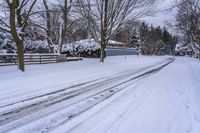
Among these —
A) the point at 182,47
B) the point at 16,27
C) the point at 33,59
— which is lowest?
the point at 33,59

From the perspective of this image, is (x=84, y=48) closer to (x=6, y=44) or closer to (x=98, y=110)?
(x=6, y=44)

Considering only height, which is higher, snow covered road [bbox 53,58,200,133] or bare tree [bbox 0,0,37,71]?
bare tree [bbox 0,0,37,71]

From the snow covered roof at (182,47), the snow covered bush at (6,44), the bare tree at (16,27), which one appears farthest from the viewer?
the snow covered roof at (182,47)

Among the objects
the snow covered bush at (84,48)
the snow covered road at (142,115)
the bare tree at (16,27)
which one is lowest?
the snow covered road at (142,115)

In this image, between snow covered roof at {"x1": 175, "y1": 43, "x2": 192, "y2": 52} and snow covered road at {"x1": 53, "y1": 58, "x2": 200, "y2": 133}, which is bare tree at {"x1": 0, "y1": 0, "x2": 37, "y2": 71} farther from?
snow covered roof at {"x1": 175, "y1": 43, "x2": 192, "y2": 52}

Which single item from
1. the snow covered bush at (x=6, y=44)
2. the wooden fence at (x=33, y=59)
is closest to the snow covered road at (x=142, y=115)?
the wooden fence at (x=33, y=59)

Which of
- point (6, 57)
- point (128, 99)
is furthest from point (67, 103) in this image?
point (6, 57)

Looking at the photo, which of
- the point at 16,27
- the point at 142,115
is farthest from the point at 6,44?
the point at 142,115

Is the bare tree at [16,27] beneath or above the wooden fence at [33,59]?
above

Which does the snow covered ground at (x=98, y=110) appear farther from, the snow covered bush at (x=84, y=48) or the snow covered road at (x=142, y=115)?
the snow covered bush at (x=84, y=48)

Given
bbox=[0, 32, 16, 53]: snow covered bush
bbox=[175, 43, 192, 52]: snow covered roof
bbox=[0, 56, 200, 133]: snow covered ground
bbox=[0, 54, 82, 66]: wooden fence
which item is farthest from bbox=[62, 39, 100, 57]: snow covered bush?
bbox=[175, 43, 192, 52]: snow covered roof

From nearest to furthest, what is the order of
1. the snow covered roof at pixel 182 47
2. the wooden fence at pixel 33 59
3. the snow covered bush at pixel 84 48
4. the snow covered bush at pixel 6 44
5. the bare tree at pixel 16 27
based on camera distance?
the bare tree at pixel 16 27, the wooden fence at pixel 33 59, the snow covered bush at pixel 6 44, the snow covered bush at pixel 84 48, the snow covered roof at pixel 182 47

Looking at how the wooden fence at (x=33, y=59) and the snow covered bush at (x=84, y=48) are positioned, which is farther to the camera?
the snow covered bush at (x=84, y=48)

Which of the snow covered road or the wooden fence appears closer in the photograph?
the snow covered road
